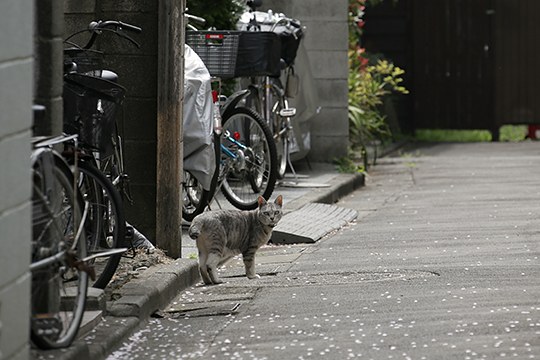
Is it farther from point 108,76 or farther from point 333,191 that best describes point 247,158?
point 108,76

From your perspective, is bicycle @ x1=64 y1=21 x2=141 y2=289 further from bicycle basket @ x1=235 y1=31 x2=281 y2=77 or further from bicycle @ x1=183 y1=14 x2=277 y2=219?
bicycle basket @ x1=235 y1=31 x2=281 y2=77

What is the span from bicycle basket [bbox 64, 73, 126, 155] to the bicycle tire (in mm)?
3019

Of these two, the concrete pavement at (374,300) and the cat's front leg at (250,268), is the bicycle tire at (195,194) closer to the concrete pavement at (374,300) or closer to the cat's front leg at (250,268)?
the concrete pavement at (374,300)

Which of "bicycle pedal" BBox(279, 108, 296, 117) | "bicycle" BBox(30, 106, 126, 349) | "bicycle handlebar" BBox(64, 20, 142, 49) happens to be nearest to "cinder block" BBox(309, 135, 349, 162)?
"bicycle pedal" BBox(279, 108, 296, 117)

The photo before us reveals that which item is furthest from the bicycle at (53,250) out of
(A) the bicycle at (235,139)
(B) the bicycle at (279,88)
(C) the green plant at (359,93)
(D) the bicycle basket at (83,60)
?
(C) the green plant at (359,93)

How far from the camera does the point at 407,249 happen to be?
9.25 meters

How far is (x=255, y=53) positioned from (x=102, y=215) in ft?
15.7

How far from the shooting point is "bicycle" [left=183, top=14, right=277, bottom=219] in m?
10.8

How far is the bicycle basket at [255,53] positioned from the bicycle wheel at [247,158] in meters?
0.51

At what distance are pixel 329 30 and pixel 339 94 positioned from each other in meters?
0.74

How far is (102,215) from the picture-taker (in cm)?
700

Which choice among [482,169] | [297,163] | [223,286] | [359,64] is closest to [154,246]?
[223,286]

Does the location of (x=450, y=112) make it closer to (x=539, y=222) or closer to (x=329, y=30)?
(x=329, y=30)

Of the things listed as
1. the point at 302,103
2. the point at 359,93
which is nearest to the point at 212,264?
the point at 302,103
